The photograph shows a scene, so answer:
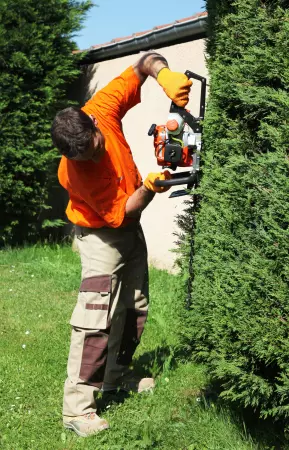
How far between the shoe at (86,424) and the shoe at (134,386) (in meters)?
0.48

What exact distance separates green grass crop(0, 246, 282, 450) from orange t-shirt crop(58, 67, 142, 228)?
0.78 meters

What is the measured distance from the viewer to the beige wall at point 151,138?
6938 mm

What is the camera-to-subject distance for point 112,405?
12.7 feet

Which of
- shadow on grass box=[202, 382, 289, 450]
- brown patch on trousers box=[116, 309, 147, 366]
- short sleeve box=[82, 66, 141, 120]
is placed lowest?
shadow on grass box=[202, 382, 289, 450]

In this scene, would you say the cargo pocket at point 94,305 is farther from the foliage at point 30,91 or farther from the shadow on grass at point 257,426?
the foliage at point 30,91

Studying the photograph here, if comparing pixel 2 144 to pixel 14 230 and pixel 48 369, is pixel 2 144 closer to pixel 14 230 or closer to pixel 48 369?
pixel 14 230

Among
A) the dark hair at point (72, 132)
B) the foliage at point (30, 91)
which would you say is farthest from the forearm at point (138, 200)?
the foliage at point (30, 91)

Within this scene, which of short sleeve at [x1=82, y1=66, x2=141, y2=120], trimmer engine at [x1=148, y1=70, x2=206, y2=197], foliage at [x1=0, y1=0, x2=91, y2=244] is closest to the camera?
trimmer engine at [x1=148, y1=70, x2=206, y2=197]

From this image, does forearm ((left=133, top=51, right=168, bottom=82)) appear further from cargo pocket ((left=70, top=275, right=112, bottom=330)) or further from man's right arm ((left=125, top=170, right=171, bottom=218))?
cargo pocket ((left=70, top=275, right=112, bottom=330))

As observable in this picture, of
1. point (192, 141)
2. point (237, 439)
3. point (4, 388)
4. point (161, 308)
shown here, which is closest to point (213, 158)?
point (192, 141)

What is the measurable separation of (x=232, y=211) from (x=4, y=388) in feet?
Result: 7.10

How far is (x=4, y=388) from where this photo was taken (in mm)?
4062

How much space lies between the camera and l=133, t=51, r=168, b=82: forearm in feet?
12.0

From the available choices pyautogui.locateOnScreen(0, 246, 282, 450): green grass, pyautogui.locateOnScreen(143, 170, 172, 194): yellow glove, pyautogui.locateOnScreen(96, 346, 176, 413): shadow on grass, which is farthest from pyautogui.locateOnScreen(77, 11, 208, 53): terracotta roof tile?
pyautogui.locateOnScreen(143, 170, 172, 194): yellow glove
